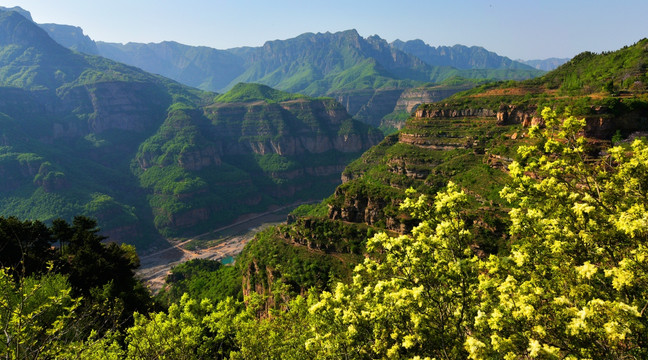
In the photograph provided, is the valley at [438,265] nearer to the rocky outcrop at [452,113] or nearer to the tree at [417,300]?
the tree at [417,300]

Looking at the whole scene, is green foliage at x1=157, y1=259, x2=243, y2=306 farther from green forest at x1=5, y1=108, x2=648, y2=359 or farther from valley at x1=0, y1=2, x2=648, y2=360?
green forest at x1=5, y1=108, x2=648, y2=359

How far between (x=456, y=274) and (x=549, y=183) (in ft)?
24.1

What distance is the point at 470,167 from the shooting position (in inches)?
3209

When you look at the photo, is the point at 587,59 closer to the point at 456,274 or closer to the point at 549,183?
the point at 549,183

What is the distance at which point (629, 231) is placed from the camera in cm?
1239

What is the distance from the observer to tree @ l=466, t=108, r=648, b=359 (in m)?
12.2

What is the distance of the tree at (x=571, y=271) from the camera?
12.2m

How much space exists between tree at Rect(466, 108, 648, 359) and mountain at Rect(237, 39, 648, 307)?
76.9 ft

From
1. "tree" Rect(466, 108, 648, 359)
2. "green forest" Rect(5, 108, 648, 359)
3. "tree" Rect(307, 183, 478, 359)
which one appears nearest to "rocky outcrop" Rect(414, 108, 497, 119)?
"green forest" Rect(5, 108, 648, 359)

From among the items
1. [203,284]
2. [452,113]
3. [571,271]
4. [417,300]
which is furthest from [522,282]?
[452,113]

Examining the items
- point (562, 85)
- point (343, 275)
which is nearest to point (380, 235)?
point (343, 275)

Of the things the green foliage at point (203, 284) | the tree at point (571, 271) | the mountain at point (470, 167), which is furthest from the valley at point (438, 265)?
the green foliage at point (203, 284)

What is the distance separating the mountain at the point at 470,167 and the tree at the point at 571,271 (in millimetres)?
23450

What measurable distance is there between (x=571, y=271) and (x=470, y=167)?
72.1 metres
